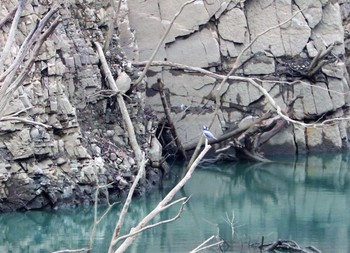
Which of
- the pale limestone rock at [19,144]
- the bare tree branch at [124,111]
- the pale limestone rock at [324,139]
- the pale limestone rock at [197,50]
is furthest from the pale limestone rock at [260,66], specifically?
the pale limestone rock at [19,144]

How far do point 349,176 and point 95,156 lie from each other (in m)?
4.61

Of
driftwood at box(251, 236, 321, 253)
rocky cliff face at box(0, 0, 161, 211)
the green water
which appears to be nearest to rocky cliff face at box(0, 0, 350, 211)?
rocky cliff face at box(0, 0, 161, 211)

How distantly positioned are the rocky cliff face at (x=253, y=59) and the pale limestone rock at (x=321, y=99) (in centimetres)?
2

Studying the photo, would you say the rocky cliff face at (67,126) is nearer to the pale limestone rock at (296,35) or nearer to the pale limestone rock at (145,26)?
the pale limestone rock at (145,26)

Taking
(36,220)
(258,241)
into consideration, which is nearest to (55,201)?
(36,220)

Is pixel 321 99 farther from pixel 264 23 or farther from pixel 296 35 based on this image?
pixel 264 23

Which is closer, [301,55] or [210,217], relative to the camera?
[210,217]

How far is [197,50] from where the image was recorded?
57.3 feet

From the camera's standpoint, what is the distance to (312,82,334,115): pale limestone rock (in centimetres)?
1809

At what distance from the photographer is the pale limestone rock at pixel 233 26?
17.6 m

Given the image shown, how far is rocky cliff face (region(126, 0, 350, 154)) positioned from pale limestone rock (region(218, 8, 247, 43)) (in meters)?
0.02

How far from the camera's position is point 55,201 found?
12.6m

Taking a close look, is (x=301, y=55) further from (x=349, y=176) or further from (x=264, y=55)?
(x=349, y=176)

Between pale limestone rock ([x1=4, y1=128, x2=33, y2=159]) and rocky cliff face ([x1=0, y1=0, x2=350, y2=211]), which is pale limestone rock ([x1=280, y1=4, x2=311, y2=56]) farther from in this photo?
pale limestone rock ([x1=4, y1=128, x2=33, y2=159])
